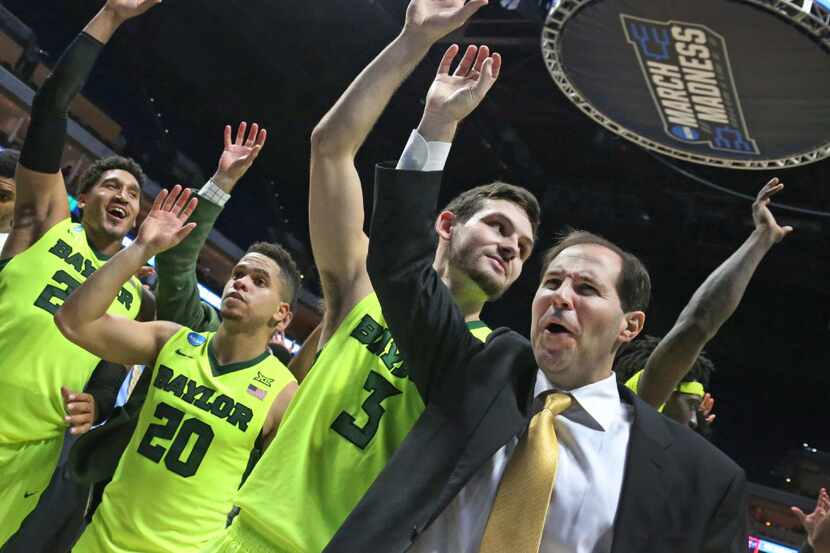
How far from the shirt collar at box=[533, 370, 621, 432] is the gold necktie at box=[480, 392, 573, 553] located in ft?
0.34

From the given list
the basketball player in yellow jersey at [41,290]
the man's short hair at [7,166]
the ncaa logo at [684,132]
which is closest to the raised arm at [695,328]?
the basketball player in yellow jersey at [41,290]

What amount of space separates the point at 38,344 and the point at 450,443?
2336mm

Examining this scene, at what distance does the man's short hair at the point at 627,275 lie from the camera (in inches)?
84.4

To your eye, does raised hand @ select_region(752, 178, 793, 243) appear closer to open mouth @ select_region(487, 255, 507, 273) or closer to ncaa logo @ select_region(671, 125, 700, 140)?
open mouth @ select_region(487, 255, 507, 273)

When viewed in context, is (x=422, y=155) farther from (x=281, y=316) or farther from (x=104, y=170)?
(x=104, y=170)

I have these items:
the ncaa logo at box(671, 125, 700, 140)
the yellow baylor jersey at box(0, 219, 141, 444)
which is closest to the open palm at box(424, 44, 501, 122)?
the yellow baylor jersey at box(0, 219, 141, 444)

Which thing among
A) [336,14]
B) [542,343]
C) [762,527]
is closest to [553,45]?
[542,343]

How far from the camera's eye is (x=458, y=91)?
80.0 inches

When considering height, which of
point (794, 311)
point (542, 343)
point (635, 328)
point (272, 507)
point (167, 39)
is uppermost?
point (794, 311)

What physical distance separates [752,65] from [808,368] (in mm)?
8980

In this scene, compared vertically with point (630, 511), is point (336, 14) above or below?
above

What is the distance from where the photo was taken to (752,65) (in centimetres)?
588

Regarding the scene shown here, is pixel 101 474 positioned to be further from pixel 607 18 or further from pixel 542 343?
pixel 607 18

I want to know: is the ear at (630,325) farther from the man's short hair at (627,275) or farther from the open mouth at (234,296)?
the open mouth at (234,296)
